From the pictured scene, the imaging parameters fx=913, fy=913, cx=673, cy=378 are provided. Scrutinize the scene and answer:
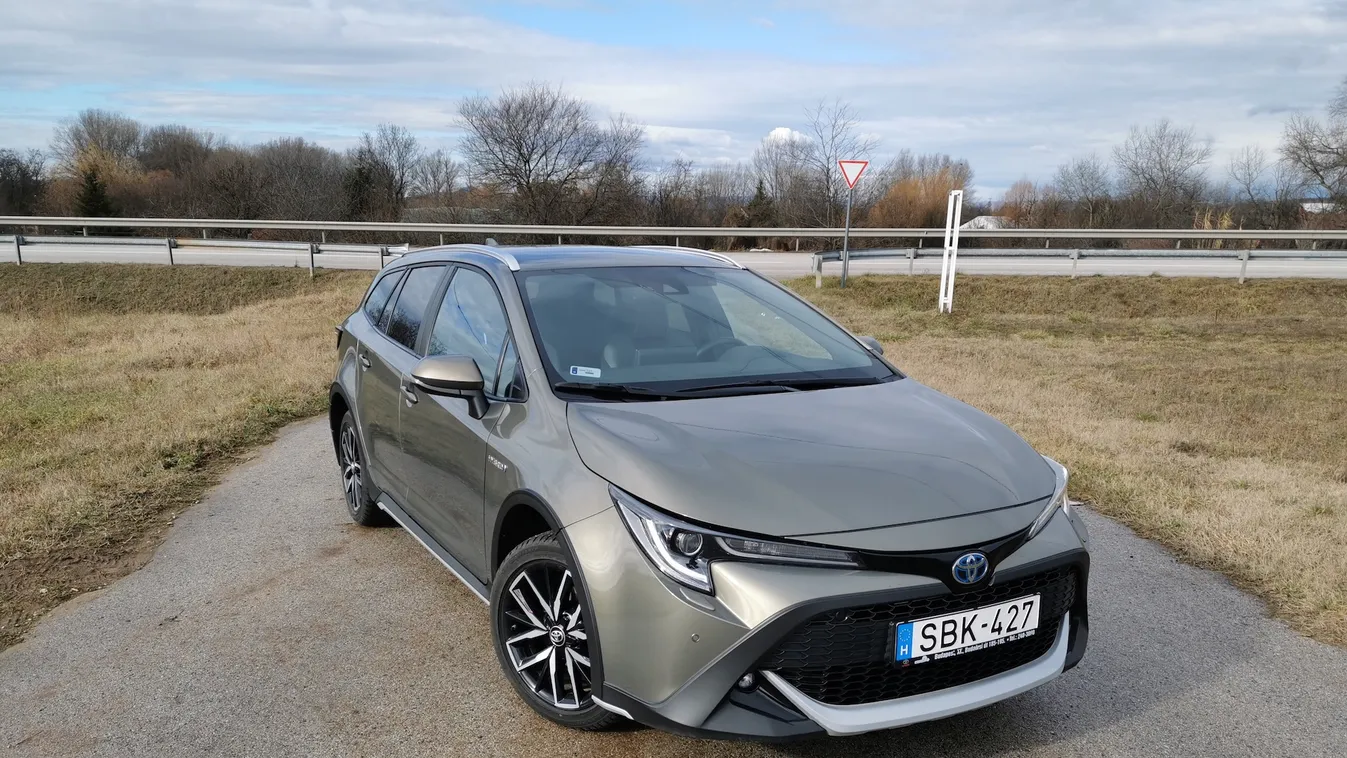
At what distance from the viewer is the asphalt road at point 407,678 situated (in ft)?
9.92

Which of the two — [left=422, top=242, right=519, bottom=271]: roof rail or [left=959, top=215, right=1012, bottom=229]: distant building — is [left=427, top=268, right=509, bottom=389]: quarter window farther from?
[left=959, top=215, right=1012, bottom=229]: distant building

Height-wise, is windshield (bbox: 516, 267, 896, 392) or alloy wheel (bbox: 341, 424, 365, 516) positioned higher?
windshield (bbox: 516, 267, 896, 392)

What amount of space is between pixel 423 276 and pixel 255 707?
2243 mm

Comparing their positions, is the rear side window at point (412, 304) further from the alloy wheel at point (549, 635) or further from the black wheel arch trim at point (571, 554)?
the alloy wheel at point (549, 635)

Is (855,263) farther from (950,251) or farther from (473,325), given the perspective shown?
(473,325)

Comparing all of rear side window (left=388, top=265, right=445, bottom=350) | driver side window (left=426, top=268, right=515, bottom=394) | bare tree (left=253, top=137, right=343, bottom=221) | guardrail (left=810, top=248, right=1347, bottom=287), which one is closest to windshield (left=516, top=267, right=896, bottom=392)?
driver side window (left=426, top=268, right=515, bottom=394)

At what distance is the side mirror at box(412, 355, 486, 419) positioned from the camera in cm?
334

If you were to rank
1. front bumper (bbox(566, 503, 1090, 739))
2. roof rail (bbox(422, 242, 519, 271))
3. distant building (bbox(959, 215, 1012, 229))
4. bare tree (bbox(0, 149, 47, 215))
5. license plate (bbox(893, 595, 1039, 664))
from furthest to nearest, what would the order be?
bare tree (bbox(0, 149, 47, 215)), distant building (bbox(959, 215, 1012, 229)), roof rail (bbox(422, 242, 519, 271)), license plate (bbox(893, 595, 1039, 664)), front bumper (bbox(566, 503, 1090, 739))

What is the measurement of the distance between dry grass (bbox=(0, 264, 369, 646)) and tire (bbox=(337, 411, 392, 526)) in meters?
1.08

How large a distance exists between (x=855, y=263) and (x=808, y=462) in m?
20.9

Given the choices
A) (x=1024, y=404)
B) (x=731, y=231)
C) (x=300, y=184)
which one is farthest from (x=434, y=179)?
(x=1024, y=404)

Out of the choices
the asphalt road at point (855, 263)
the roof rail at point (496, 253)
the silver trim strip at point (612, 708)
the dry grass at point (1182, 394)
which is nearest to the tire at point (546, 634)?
the silver trim strip at point (612, 708)

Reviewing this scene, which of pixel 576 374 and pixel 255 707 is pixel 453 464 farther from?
pixel 255 707

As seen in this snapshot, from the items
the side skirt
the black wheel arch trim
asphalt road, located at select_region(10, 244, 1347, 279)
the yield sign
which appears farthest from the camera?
asphalt road, located at select_region(10, 244, 1347, 279)
